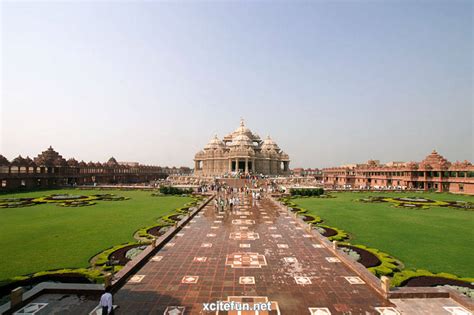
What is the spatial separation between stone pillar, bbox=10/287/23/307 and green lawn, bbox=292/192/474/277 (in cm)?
1486

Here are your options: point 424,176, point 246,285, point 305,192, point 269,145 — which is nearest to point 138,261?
point 246,285

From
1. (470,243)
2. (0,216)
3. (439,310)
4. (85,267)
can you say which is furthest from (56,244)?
(470,243)

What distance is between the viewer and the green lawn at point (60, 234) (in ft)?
41.0

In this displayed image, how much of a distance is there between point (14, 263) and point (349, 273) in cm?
1460

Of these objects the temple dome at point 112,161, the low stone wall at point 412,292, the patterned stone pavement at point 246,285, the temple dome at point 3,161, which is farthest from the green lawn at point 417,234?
the temple dome at point 112,161

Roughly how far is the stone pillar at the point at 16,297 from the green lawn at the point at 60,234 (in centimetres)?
329

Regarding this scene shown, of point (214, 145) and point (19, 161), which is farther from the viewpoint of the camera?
point (214, 145)

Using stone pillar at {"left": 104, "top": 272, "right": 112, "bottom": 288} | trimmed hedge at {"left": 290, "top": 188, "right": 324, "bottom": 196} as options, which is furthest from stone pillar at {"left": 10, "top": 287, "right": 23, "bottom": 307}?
trimmed hedge at {"left": 290, "top": 188, "right": 324, "bottom": 196}

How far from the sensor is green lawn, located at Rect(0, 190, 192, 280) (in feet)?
41.0

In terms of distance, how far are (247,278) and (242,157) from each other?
A: 62609 millimetres

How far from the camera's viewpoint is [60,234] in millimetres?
17453

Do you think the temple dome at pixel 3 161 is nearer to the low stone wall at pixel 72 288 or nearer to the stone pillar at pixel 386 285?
the low stone wall at pixel 72 288

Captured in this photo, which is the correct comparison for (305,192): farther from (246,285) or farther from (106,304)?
(106,304)

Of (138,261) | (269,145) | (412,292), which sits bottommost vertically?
(412,292)
